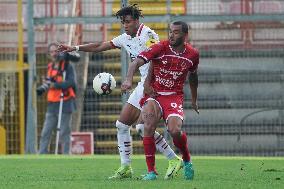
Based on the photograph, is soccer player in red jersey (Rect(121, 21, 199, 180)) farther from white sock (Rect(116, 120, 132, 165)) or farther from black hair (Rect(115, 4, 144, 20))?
black hair (Rect(115, 4, 144, 20))

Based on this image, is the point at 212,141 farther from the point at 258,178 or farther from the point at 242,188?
the point at 242,188

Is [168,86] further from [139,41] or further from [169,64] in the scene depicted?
[139,41]

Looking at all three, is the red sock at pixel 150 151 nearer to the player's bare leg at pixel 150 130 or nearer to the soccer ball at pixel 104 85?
the player's bare leg at pixel 150 130

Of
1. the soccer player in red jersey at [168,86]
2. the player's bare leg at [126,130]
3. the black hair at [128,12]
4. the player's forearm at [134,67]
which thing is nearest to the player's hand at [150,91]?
the soccer player in red jersey at [168,86]

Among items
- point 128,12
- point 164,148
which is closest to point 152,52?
point 128,12

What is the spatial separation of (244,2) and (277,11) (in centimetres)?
68

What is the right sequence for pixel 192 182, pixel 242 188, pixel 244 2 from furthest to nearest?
Answer: pixel 244 2, pixel 192 182, pixel 242 188

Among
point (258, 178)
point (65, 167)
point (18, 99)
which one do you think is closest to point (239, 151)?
point (18, 99)

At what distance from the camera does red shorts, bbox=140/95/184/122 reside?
12.2 m

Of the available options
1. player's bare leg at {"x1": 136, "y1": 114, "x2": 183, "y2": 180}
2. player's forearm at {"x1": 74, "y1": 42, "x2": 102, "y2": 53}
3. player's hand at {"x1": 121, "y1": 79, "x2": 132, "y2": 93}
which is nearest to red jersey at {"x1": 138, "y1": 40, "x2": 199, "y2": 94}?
player's hand at {"x1": 121, "y1": 79, "x2": 132, "y2": 93}

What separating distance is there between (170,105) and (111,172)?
5.59 feet

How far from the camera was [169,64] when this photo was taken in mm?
12258

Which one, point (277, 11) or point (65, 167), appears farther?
point (277, 11)

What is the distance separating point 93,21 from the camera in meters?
20.5
